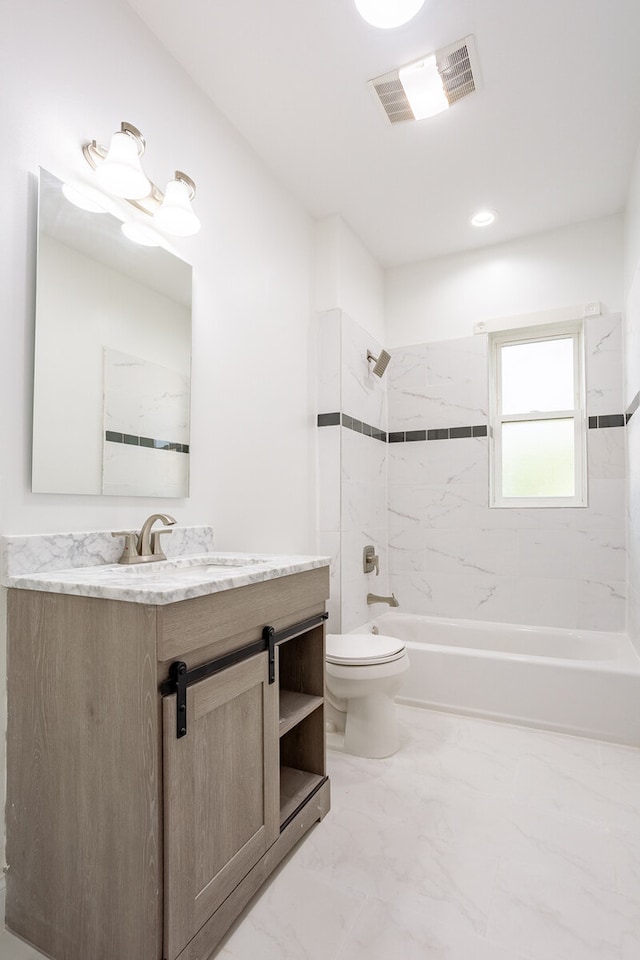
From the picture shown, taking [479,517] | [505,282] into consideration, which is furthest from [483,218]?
[479,517]

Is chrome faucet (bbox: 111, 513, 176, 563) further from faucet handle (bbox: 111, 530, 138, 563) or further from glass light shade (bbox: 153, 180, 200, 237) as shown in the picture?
glass light shade (bbox: 153, 180, 200, 237)

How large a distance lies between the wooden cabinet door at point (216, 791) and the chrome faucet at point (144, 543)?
505 mm

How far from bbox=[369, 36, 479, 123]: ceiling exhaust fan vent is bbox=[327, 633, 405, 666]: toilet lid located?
227cm

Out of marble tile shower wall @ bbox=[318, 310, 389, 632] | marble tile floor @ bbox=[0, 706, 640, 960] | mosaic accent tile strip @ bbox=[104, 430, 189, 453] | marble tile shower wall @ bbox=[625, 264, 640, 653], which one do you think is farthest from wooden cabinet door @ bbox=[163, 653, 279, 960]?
marble tile shower wall @ bbox=[625, 264, 640, 653]

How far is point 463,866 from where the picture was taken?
151 cm

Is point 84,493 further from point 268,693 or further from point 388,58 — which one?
point 388,58

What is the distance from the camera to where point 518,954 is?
1.21 metres

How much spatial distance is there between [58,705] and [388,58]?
238 centimetres

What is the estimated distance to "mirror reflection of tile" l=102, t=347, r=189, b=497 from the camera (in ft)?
5.33

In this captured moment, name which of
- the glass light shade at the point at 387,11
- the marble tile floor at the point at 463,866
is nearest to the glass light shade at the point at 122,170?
the glass light shade at the point at 387,11

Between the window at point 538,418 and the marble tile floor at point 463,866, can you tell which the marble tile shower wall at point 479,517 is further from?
the marble tile floor at point 463,866

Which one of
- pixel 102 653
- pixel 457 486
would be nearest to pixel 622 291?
pixel 457 486

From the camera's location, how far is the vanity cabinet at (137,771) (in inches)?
41.7

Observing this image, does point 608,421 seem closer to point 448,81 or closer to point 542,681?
point 542,681
